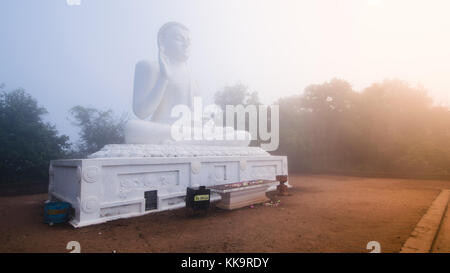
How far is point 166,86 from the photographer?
658cm

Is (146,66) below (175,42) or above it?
below

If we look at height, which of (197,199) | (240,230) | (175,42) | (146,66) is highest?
(175,42)

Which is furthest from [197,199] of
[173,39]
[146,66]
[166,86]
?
[173,39]

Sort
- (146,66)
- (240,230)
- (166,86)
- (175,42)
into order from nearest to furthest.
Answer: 1. (240,230)
2. (146,66)
3. (166,86)
4. (175,42)

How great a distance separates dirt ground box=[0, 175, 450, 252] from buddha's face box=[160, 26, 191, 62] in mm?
4660

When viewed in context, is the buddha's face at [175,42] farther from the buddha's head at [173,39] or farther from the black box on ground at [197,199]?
the black box on ground at [197,199]

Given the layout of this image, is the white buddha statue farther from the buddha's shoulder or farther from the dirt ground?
the dirt ground

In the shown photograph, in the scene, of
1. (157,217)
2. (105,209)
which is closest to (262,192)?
(157,217)

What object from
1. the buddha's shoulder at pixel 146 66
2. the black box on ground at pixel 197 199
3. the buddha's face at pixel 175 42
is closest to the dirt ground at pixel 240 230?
the black box on ground at pixel 197 199

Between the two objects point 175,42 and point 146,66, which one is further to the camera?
point 175,42

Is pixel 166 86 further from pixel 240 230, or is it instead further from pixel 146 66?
pixel 240 230

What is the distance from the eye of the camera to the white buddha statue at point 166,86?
6.00 meters

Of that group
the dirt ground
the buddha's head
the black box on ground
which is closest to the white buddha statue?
the buddha's head

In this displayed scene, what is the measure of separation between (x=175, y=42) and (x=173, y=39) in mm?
122
